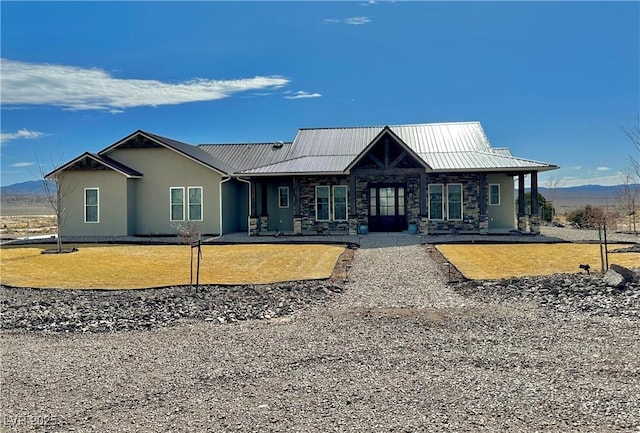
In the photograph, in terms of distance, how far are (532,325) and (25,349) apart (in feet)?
22.6

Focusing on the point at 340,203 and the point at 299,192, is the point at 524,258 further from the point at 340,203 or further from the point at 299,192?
the point at 299,192

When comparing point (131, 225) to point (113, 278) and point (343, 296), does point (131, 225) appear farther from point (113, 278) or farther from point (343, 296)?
point (343, 296)

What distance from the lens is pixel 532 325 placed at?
6844 mm

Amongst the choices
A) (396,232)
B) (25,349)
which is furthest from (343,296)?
(396,232)

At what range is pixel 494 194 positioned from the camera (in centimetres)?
2212

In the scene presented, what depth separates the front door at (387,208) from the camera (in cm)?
2117

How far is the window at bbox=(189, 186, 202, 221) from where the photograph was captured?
71.0ft

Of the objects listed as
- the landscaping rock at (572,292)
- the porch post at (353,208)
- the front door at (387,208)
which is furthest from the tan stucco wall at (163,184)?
the landscaping rock at (572,292)

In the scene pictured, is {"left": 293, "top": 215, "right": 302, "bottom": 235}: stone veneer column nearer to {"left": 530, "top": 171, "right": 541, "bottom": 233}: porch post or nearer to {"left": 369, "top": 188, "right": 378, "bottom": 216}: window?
{"left": 369, "top": 188, "right": 378, "bottom": 216}: window

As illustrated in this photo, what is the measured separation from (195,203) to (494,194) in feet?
44.6

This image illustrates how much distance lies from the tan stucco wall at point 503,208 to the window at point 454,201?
2.16 metres

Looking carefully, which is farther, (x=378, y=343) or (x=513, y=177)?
(x=513, y=177)

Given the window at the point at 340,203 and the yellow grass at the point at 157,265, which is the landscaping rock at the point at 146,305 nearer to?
the yellow grass at the point at 157,265

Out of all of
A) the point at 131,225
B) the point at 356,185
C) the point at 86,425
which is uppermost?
the point at 356,185
